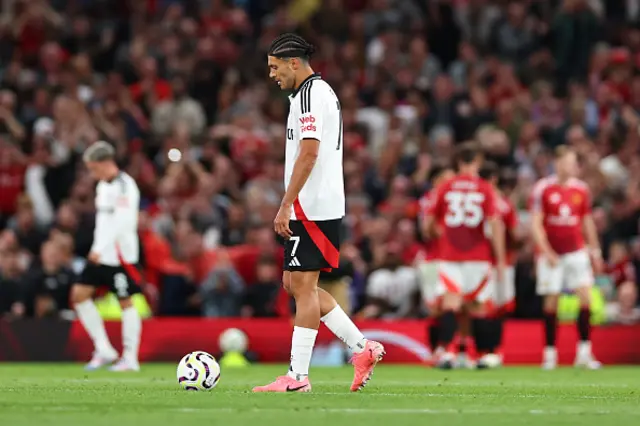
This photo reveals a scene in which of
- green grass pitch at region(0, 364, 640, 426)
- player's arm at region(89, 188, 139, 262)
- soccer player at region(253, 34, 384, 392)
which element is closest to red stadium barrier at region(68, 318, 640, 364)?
player's arm at region(89, 188, 139, 262)

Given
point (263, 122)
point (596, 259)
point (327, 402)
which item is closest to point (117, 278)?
point (596, 259)

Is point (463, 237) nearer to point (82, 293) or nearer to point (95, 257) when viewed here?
point (95, 257)

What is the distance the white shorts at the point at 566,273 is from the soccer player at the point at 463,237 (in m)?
1.12

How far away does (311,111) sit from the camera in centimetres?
989

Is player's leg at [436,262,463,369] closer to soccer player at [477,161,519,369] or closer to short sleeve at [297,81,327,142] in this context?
soccer player at [477,161,519,369]

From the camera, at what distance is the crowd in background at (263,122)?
18953 millimetres

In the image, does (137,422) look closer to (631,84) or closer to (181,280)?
(181,280)

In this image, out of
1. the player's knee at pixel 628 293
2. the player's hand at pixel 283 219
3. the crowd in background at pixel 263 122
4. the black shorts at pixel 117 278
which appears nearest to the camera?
the player's hand at pixel 283 219

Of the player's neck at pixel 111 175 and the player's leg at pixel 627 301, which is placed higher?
the player's neck at pixel 111 175

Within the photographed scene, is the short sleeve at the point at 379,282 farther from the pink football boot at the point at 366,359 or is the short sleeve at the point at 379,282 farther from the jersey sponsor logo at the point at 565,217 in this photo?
the pink football boot at the point at 366,359

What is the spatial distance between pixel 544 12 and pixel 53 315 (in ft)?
36.5

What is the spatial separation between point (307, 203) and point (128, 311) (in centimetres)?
516

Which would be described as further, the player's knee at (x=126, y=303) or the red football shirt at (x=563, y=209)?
the red football shirt at (x=563, y=209)

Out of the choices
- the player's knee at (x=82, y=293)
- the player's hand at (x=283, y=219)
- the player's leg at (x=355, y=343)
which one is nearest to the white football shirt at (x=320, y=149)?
the player's hand at (x=283, y=219)
